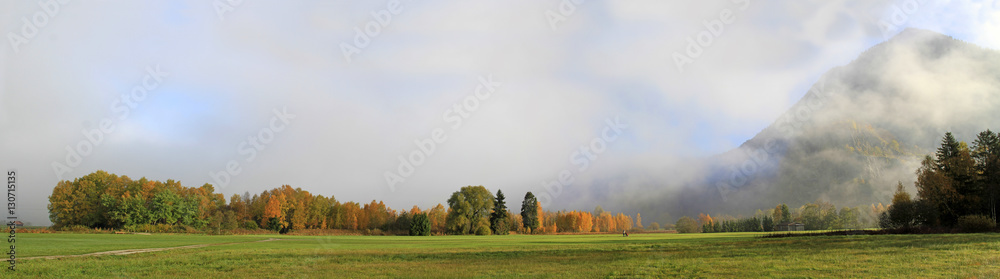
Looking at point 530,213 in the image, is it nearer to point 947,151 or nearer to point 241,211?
point 241,211

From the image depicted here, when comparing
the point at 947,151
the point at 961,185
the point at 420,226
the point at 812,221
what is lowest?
the point at 812,221

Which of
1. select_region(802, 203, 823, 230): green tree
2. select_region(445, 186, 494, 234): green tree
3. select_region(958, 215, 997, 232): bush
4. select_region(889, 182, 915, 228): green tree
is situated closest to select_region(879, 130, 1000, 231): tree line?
select_region(889, 182, 915, 228): green tree

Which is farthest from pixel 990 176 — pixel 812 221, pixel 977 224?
pixel 812 221

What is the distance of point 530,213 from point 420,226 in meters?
36.1

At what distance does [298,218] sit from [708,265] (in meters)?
103

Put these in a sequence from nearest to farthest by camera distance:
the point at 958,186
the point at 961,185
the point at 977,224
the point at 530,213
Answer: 1. the point at 977,224
2. the point at 961,185
3. the point at 958,186
4. the point at 530,213

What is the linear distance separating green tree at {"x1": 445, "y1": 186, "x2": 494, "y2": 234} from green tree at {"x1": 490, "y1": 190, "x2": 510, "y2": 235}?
2439mm

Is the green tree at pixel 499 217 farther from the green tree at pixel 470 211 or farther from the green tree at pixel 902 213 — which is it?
the green tree at pixel 902 213

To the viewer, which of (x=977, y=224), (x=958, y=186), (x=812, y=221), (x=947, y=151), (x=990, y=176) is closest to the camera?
(x=977, y=224)

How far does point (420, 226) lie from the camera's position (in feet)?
316

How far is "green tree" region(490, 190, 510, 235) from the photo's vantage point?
10706 centimetres

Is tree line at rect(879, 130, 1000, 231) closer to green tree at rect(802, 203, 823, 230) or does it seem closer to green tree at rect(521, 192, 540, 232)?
green tree at rect(521, 192, 540, 232)

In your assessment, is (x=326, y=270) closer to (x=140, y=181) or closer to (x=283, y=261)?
(x=283, y=261)

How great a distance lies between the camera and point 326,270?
69.8 ft
